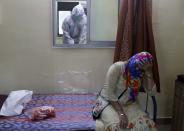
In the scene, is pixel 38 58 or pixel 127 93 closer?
pixel 127 93

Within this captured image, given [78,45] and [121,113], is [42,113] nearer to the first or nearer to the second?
[121,113]

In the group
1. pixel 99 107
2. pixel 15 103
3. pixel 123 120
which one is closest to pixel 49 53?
pixel 15 103

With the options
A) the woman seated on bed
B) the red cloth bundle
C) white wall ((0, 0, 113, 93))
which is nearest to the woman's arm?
the woman seated on bed

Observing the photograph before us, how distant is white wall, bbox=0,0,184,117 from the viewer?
3.04 meters

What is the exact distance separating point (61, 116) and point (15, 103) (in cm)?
50

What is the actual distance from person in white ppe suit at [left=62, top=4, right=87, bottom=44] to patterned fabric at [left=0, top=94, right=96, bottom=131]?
0.70 metres

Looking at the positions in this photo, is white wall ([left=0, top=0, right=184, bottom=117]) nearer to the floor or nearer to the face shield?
the face shield

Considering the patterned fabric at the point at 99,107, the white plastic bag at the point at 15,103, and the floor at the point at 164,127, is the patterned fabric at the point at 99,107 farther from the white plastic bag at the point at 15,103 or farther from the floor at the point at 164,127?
the floor at the point at 164,127

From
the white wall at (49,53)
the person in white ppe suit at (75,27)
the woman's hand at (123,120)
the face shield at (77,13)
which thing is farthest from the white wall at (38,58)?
the woman's hand at (123,120)

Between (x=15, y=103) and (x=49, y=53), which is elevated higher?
(x=49, y=53)

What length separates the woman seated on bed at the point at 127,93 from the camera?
231 centimetres

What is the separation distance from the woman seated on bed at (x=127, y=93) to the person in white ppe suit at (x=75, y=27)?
0.84m

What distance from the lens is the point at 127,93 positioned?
251 centimetres

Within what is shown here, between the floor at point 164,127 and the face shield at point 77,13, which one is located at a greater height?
the face shield at point 77,13
